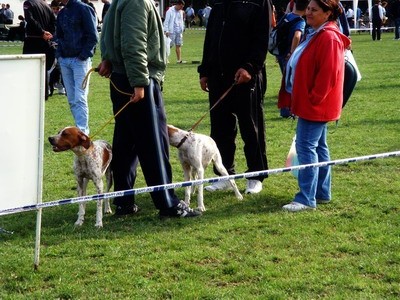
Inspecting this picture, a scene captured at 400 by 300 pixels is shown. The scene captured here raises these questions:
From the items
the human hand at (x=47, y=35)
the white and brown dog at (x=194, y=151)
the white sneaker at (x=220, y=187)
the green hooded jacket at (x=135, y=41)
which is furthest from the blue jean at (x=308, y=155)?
the human hand at (x=47, y=35)

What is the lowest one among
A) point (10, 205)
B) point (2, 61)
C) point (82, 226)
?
point (82, 226)

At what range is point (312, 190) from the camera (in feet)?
22.3

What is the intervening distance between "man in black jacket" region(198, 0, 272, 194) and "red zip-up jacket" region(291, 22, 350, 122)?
2.16ft

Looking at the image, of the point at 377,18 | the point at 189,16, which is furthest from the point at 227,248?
the point at 189,16

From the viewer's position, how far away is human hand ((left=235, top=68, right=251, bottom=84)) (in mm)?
7031

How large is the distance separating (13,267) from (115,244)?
2.74ft

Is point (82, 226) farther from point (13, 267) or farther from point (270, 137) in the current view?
point (270, 137)

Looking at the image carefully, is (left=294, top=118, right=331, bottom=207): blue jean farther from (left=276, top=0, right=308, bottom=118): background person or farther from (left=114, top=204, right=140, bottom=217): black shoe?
(left=276, top=0, right=308, bottom=118): background person

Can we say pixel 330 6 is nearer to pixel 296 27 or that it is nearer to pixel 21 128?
pixel 21 128

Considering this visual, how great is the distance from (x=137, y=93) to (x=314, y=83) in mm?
1483

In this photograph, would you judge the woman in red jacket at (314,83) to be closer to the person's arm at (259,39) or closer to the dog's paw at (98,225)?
the person's arm at (259,39)

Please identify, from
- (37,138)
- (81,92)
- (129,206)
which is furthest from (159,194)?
(81,92)

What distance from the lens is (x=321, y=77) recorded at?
253 inches

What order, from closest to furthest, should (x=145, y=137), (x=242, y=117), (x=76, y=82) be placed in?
(x=145, y=137)
(x=242, y=117)
(x=76, y=82)
